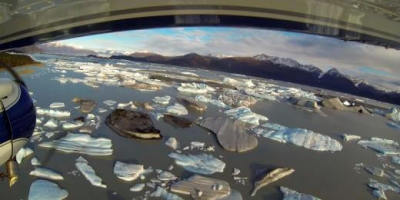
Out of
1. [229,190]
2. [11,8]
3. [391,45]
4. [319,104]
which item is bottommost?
[319,104]

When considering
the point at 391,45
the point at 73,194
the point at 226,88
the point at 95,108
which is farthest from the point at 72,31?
the point at 391,45

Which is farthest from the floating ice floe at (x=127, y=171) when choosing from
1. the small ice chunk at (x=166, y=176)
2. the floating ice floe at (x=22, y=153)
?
the floating ice floe at (x=22, y=153)

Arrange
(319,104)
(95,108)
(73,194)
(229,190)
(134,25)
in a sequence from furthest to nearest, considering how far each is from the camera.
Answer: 1. (319,104)
2. (134,25)
3. (95,108)
4. (229,190)
5. (73,194)

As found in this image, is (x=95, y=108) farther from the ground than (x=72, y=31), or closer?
closer

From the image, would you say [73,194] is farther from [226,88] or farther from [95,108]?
[226,88]

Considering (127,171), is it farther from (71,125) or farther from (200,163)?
(71,125)

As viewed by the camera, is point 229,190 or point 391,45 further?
point 391,45

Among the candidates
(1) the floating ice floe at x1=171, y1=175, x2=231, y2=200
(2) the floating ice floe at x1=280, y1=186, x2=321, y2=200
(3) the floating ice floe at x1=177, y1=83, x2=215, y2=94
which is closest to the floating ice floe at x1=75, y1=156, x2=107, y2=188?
(1) the floating ice floe at x1=171, y1=175, x2=231, y2=200
